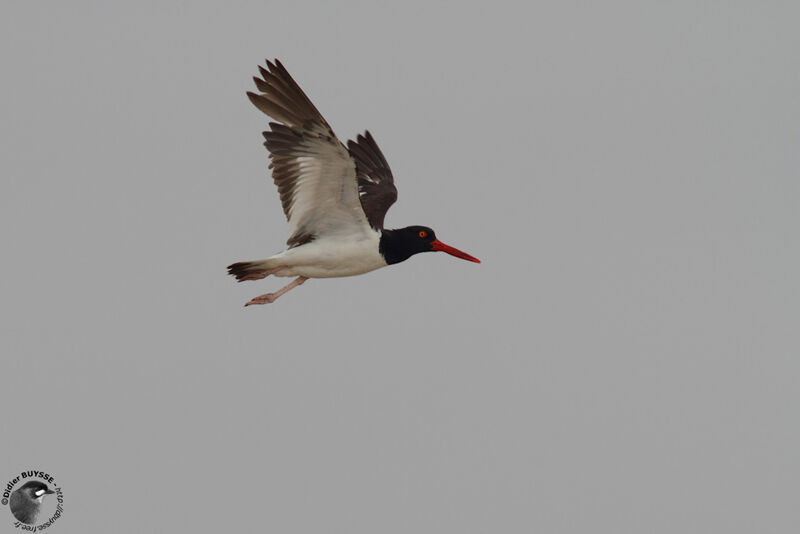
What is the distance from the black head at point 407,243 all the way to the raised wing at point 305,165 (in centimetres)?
41

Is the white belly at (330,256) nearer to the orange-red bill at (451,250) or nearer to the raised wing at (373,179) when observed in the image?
the orange-red bill at (451,250)

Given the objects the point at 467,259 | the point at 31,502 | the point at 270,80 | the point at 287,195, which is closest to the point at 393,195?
the point at 467,259

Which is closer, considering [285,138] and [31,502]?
[285,138]

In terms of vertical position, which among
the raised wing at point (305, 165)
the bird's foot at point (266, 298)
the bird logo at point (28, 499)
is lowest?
the bird logo at point (28, 499)

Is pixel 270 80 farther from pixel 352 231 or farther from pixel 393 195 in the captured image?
pixel 393 195

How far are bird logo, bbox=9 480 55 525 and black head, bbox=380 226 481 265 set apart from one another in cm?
534

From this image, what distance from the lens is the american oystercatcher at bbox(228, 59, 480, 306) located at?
47.2 feet

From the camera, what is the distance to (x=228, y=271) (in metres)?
15.4

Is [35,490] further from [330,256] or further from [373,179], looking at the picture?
[373,179]

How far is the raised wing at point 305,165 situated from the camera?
1432 centimetres

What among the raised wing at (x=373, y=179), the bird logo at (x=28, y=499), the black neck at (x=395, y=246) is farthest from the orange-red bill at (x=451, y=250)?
the bird logo at (x=28, y=499)

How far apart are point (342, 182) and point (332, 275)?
147 centimetres

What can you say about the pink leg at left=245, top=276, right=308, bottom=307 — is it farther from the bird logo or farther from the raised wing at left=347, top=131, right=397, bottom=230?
the bird logo

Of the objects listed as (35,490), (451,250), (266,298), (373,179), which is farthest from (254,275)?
(35,490)
